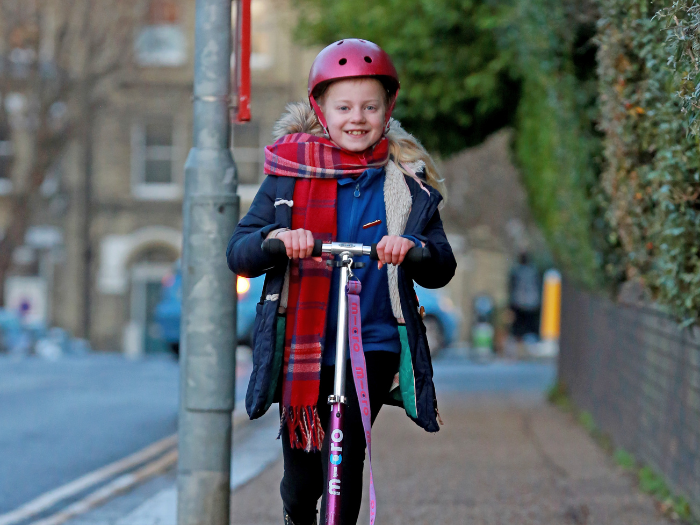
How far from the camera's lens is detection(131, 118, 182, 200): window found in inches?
1180

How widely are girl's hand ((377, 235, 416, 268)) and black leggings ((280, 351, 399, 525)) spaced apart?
0.38 metres

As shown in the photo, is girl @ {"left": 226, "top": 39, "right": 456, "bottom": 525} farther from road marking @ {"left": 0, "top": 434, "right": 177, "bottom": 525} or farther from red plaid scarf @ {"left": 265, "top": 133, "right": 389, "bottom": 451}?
road marking @ {"left": 0, "top": 434, "right": 177, "bottom": 525}

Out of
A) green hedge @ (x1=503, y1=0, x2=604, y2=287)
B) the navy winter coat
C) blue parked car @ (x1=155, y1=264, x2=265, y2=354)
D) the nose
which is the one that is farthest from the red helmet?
blue parked car @ (x1=155, y1=264, x2=265, y2=354)

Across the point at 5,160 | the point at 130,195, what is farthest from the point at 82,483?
the point at 5,160

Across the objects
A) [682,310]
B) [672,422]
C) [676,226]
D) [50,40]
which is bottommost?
[672,422]

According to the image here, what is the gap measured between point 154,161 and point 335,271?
89.2ft

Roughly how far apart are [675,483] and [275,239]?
3357mm

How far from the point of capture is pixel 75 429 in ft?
29.7

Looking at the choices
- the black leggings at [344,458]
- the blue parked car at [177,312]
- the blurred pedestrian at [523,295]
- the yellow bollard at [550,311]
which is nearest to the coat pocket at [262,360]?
the black leggings at [344,458]

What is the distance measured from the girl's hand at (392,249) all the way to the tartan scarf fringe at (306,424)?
538 millimetres

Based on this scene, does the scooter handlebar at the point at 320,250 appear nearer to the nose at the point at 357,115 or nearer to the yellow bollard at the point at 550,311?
the nose at the point at 357,115

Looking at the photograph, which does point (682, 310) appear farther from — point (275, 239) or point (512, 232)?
point (512, 232)

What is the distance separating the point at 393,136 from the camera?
143 inches

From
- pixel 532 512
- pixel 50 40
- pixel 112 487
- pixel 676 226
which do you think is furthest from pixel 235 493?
pixel 50 40
